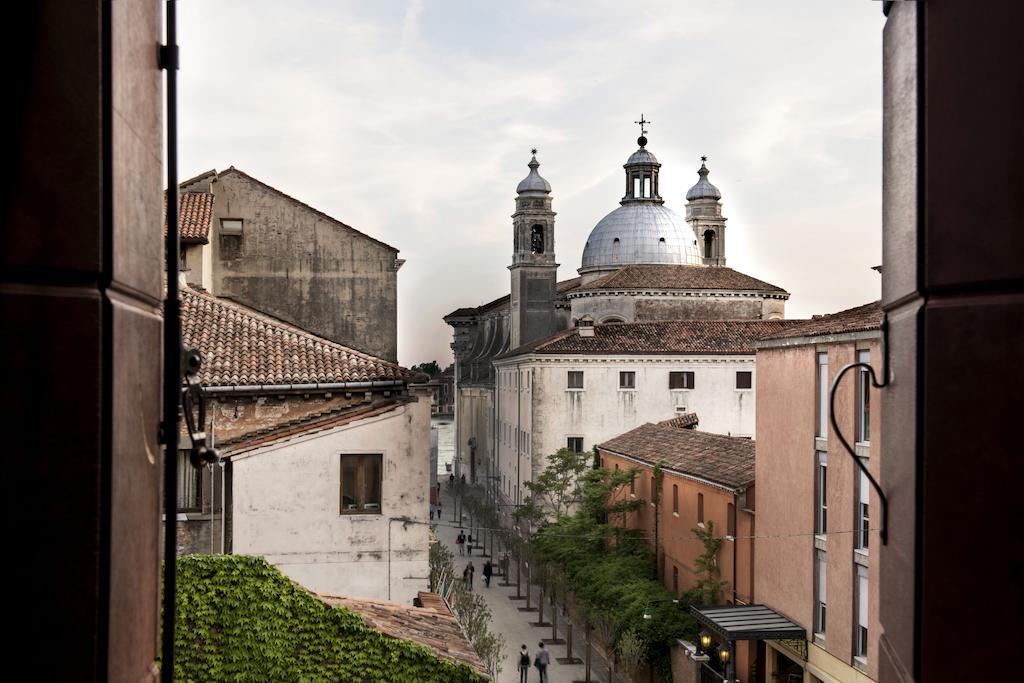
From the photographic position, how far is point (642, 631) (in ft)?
76.7

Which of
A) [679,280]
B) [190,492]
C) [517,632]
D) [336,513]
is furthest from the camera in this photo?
[679,280]

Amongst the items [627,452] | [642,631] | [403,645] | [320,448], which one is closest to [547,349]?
[627,452]

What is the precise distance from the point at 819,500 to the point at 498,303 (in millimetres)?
45176

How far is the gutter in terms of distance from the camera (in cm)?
1427

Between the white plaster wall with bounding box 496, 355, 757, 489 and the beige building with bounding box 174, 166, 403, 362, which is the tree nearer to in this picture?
the beige building with bounding box 174, 166, 403, 362

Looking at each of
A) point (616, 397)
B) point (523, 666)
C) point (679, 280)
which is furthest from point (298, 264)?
point (679, 280)

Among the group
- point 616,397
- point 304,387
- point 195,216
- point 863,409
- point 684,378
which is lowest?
point 616,397

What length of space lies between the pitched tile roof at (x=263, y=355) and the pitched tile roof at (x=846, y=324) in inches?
282

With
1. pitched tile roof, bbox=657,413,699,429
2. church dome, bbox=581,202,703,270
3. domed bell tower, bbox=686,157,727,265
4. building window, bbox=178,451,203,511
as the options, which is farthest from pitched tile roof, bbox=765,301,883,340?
domed bell tower, bbox=686,157,727,265

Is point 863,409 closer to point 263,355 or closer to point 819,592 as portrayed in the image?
point 819,592

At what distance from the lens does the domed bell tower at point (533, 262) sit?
179ft

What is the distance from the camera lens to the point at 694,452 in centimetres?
2789
